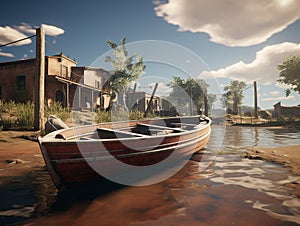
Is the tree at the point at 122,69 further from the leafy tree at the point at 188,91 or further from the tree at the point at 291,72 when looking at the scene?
the tree at the point at 291,72

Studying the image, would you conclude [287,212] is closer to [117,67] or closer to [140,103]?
[117,67]

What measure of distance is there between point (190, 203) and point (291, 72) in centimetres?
3517

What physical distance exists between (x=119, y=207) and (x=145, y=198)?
523 mm

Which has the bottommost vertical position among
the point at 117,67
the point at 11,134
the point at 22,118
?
the point at 11,134

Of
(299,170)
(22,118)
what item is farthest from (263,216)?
(22,118)

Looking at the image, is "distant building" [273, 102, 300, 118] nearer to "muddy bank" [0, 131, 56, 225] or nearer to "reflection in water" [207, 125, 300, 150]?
"reflection in water" [207, 125, 300, 150]

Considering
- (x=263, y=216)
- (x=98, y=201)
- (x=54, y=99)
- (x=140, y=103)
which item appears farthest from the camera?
(x=140, y=103)

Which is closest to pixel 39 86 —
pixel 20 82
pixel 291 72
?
pixel 20 82

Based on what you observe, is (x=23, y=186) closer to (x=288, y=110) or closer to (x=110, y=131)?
(x=110, y=131)

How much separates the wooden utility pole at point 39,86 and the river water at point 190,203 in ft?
23.9

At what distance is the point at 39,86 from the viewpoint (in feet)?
31.1

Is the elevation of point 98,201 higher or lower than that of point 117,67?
lower

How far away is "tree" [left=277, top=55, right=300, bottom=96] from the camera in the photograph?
29.0 metres

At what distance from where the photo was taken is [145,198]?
332 cm
